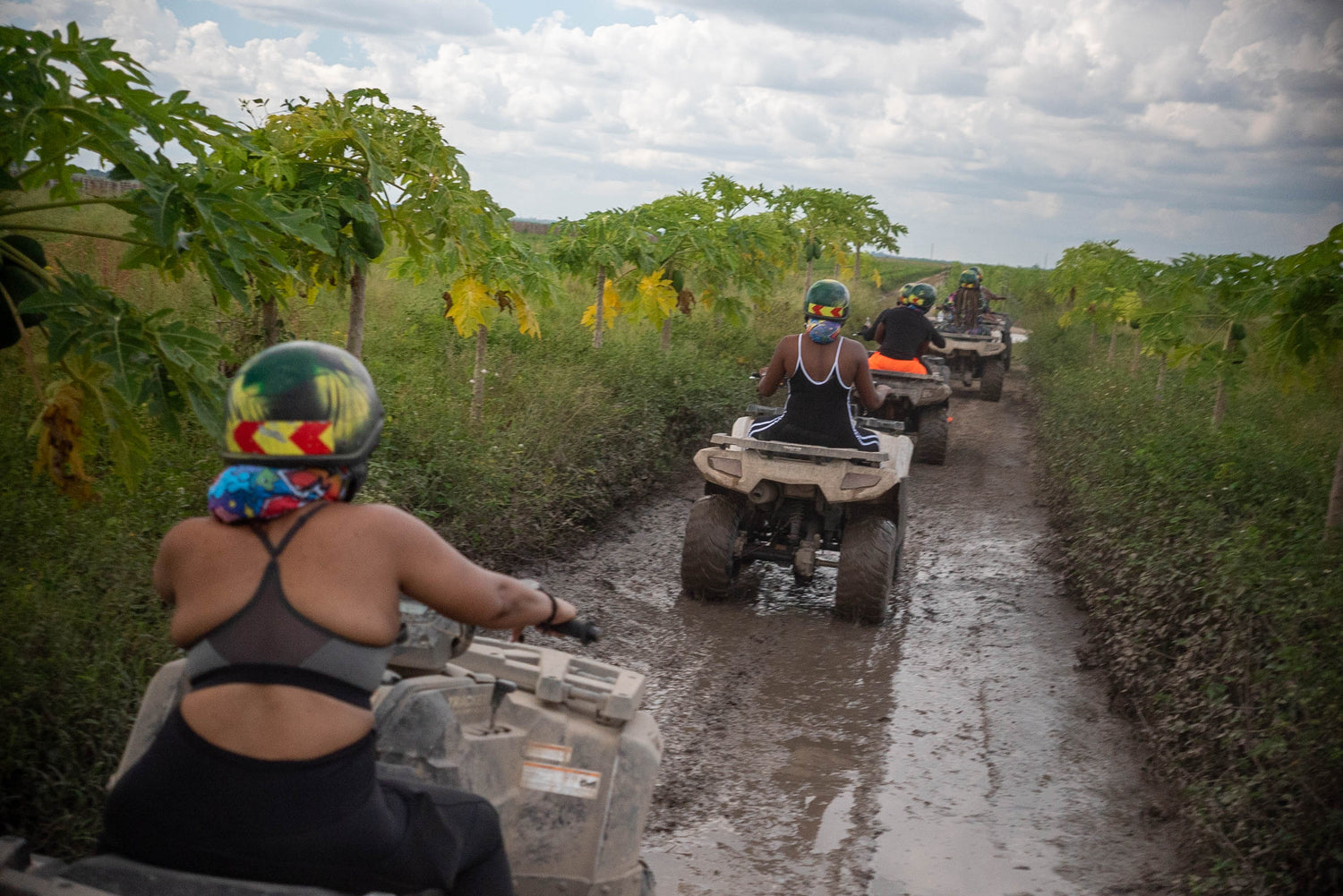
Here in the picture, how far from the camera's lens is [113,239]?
377cm

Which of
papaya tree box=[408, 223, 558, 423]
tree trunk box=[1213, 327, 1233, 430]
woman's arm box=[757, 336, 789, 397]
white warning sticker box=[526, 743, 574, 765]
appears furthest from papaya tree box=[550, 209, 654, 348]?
white warning sticker box=[526, 743, 574, 765]

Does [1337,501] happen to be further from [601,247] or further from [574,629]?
[601,247]

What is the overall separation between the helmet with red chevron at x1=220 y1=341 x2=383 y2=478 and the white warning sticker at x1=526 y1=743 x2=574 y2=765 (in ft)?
3.62

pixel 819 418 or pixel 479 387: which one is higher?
pixel 819 418

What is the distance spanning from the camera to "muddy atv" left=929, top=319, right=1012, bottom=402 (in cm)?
1664

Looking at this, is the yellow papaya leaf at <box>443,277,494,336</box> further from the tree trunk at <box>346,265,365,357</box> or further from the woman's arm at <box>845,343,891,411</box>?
the woman's arm at <box>845,343,891,411</box>

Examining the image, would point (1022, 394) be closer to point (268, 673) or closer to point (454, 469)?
point (454, 469)

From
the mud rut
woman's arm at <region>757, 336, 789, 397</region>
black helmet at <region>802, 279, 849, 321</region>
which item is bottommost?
the mud rut

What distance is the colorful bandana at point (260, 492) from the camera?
2.14 m

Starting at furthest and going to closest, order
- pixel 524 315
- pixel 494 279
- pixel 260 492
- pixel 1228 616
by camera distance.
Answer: pixel 524 315 < pixel 494 279 < pixel 1228 616 < pixel 260 492

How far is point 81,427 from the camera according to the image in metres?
3.87

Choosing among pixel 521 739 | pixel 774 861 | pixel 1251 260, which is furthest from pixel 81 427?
pixel 1251 260

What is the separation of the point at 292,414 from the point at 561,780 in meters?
1.32

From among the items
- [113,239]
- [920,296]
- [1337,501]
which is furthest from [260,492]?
[920,296]
